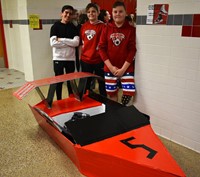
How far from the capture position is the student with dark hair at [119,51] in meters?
2.42

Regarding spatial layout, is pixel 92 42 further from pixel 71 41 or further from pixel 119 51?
pixel 119 51

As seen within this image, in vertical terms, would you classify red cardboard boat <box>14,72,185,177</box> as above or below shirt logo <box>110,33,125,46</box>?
below

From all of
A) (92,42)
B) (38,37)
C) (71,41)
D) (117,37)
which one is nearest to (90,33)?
(92,42)

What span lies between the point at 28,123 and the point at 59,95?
0.65 metres

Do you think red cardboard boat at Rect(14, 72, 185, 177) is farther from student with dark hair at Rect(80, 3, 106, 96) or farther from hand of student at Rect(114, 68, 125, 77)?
student with dark hair at Rect(80, 3, 106, 96)

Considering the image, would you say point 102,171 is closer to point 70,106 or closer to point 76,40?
point 70,106

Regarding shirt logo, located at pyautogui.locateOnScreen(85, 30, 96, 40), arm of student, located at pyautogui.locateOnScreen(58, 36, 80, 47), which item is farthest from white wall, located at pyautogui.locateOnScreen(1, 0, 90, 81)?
shirt logo, located at pyautogui.locateOnScreen(85, 30, 96, 40)

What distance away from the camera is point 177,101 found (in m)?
2.19

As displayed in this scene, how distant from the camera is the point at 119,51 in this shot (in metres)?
2.46

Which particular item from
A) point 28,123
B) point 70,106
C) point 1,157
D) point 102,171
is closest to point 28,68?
point 28,123

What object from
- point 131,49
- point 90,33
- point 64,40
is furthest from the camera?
point 64,40

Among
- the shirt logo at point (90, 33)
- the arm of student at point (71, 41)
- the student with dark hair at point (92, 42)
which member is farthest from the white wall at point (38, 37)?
the shirt logo at point (90, 33)

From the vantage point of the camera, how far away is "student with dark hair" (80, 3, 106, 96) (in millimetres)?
2811

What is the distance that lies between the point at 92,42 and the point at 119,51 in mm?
538
